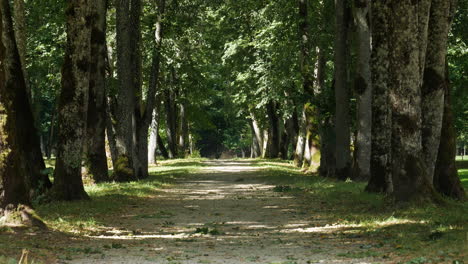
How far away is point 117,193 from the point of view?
813 inches

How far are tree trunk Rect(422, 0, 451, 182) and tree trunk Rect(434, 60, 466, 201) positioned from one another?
4.50 ft

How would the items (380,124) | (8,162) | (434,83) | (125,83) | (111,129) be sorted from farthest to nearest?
1. (111,129)
2. (125,83)
3. (380,124)
4. (434,83)
5. (8,162)

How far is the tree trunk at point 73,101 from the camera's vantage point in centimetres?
1645

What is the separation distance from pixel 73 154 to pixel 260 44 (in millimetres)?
21498

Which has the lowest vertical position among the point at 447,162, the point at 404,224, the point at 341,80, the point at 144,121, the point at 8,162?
the point at 404,224

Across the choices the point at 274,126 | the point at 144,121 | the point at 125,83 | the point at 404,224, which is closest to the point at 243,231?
the point at 404,224

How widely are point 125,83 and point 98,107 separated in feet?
9.27

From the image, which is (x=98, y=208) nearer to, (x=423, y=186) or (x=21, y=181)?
(x=21, y=181)

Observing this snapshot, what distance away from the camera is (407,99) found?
13.9m

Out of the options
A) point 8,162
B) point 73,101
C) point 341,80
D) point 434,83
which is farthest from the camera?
point 341,80

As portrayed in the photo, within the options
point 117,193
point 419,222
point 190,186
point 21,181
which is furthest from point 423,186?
point 190,186

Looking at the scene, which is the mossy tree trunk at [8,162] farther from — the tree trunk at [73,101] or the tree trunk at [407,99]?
the tree trunk at [407,99]

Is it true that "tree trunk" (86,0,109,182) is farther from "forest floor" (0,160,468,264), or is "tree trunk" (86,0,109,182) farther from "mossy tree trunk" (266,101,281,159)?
"mossy tree trunk" (266,101,281,159)

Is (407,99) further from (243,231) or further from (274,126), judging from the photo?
(274,126)
